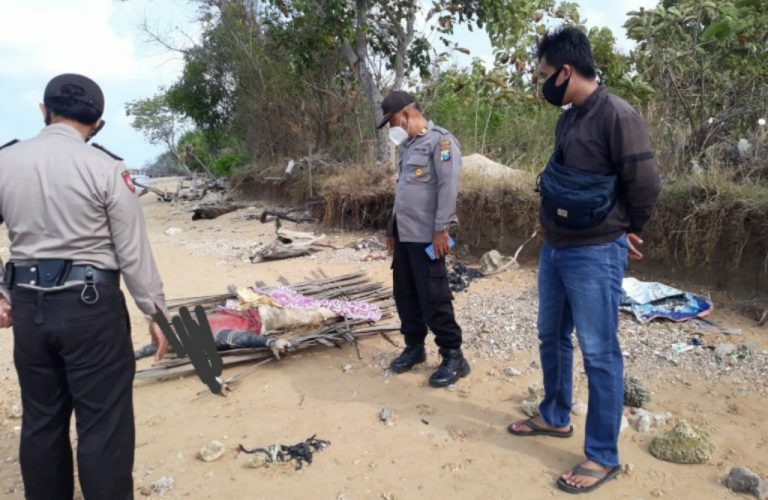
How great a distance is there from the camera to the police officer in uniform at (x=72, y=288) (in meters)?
2.04

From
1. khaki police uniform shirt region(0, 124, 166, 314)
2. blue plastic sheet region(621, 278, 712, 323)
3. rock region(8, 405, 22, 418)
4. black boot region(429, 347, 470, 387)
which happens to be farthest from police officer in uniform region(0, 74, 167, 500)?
blue plastic sheet region(621, 278, 712, 323)

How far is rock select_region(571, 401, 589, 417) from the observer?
3.17 meters

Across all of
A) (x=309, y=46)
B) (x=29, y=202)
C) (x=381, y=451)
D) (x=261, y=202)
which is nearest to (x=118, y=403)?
(x=29, y=202)

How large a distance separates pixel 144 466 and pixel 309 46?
8464mm

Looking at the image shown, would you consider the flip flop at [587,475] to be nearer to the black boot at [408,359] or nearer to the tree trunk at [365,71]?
the black boot at [408,359]

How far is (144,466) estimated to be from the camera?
289 cm

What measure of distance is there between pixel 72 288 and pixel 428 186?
209cm

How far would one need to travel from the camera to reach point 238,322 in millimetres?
4547

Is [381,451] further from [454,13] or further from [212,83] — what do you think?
[212,83]

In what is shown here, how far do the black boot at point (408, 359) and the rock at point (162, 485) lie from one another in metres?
1.65

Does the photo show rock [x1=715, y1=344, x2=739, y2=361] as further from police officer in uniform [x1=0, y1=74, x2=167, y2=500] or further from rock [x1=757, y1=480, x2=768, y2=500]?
police officer in uniform [x1=0, y1=74, x2=167, y2=500]

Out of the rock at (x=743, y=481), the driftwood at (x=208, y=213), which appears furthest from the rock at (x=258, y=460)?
the driftwood at (x=208, y=213)

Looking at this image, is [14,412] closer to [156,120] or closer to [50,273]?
[50,273]

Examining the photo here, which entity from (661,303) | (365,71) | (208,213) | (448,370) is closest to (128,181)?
(448,370)
